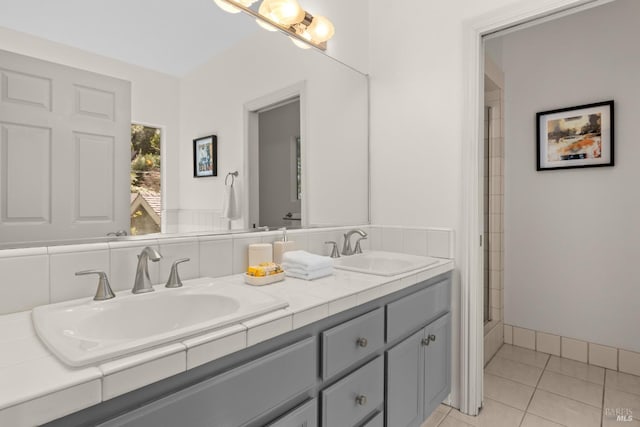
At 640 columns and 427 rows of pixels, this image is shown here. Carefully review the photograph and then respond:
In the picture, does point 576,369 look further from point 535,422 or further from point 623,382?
point 535,422

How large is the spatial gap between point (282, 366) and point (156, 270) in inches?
22.9

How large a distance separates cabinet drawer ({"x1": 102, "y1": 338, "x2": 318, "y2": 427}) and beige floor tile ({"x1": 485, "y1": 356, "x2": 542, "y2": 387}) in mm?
1847

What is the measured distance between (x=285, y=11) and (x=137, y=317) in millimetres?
1440

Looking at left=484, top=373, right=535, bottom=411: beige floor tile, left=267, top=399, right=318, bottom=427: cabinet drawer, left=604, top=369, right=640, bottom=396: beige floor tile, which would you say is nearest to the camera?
left=267, top=399, right=318, bottom=427: cabinet drawer

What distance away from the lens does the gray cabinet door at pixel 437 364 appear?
156cm

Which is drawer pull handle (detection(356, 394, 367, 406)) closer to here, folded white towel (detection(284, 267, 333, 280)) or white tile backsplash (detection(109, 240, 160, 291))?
folded white towel (detection(284, 267, 333, 280))

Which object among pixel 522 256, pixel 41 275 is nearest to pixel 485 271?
pixel 522 256

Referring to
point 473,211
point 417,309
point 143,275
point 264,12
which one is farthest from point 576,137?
point 143,275

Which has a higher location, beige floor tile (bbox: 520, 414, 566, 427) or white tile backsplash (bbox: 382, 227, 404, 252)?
white tile backsplash (bbox: 382, 227, 404, 252)

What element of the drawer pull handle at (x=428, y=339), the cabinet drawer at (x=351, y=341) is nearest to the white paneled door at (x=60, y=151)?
the cabinet drawer at (x=351, y=341)

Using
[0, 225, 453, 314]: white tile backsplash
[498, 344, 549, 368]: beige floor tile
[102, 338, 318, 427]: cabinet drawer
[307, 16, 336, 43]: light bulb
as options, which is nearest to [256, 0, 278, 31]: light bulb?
[307, 16, 336, 43]: light bulb

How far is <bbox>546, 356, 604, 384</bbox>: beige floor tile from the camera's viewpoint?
7.12 ft

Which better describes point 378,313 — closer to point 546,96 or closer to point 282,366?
point 282,366

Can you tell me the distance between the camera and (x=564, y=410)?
1.83 m
